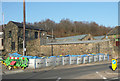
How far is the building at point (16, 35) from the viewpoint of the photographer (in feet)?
103

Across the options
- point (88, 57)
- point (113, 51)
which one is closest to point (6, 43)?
point (88, 57)

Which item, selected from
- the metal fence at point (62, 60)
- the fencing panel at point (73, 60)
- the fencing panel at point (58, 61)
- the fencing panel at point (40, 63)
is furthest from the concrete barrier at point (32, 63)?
the fencing panel at point (73, 60)

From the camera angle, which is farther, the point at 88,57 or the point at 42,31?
the point at 42,31

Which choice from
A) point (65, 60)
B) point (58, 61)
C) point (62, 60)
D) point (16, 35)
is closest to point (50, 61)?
point (58, 61)

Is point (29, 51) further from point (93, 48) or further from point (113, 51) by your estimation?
point (113, 51)

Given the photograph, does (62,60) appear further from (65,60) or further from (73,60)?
(73,60)

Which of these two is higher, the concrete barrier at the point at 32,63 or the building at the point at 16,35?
the building at the point at 16,35

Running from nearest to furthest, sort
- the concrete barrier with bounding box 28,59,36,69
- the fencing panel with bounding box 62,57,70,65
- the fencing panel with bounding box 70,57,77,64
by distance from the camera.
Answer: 1. the concrete barrier with bounding box 28,59,36,69
2. the fencing panel with bounding box 62,57,70,65
3. the fencing panel with bounding box 70,57,77,64

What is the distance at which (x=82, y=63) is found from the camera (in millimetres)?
18172

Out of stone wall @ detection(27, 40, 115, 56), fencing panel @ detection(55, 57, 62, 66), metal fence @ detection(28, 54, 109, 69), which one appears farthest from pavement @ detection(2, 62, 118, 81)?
stone wall @ detection(27, 40, 115, 56)

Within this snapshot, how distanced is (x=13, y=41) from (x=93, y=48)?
19410 mm

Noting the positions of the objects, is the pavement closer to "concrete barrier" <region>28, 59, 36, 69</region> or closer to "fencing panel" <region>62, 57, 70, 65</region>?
"concrete barrier" <region>28, 59, 36, 69</region>

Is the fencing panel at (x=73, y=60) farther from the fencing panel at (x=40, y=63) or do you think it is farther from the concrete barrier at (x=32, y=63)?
the concrete barrier at (x=32, y=63)

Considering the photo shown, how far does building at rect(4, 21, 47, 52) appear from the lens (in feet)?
103
